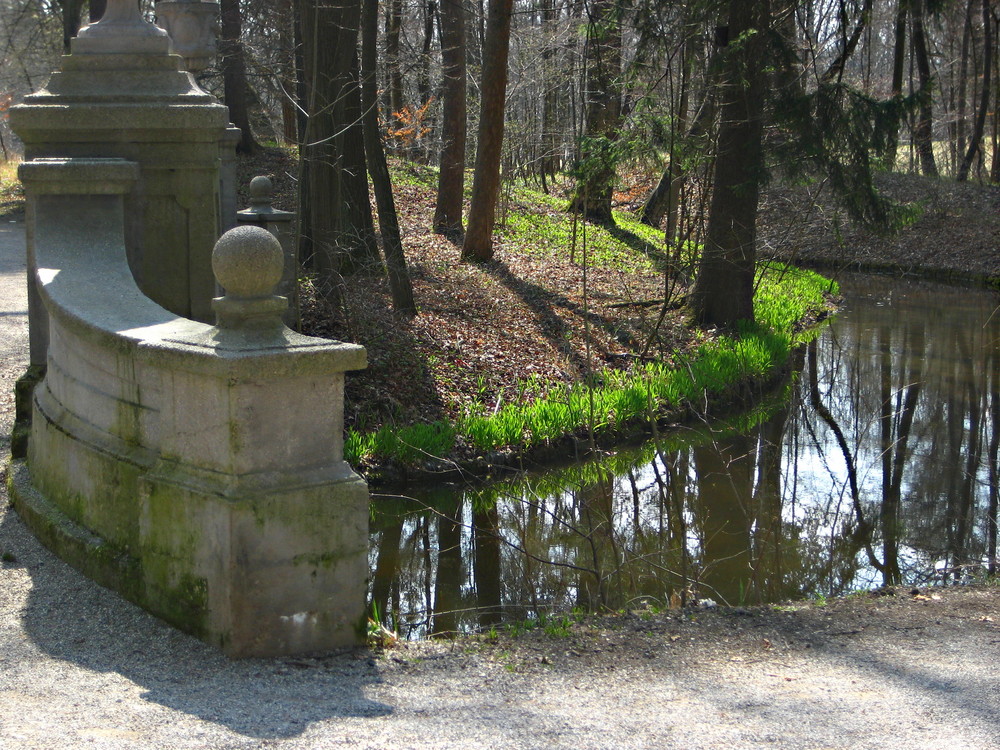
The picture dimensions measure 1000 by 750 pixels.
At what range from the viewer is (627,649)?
455 cm

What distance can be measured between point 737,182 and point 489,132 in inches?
165

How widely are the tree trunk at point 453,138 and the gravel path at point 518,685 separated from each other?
1420 cm

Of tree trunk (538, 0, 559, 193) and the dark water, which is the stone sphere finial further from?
tree trunk (538, 0, 559, 193)

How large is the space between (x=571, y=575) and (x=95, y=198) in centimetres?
395

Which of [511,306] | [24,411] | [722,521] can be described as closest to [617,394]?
[722,521]

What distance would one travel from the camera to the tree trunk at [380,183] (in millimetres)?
12484

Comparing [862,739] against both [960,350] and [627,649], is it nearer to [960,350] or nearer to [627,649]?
[627,649]

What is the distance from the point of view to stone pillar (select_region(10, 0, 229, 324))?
608 cm

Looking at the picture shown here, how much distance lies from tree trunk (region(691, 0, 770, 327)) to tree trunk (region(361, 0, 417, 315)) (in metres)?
3.65

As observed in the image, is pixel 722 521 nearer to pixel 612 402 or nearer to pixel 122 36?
pixel 612 402

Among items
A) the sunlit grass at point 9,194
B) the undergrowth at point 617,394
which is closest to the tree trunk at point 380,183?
the undergrowth at point 617,394

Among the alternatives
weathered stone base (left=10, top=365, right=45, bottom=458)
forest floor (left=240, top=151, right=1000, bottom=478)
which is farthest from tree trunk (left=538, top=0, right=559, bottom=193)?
weathered stone base (left=10, top=365, right=45, bottom=458)

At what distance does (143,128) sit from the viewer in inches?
239

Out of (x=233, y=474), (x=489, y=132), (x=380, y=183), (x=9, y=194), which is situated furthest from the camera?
(x=9, y=194)
